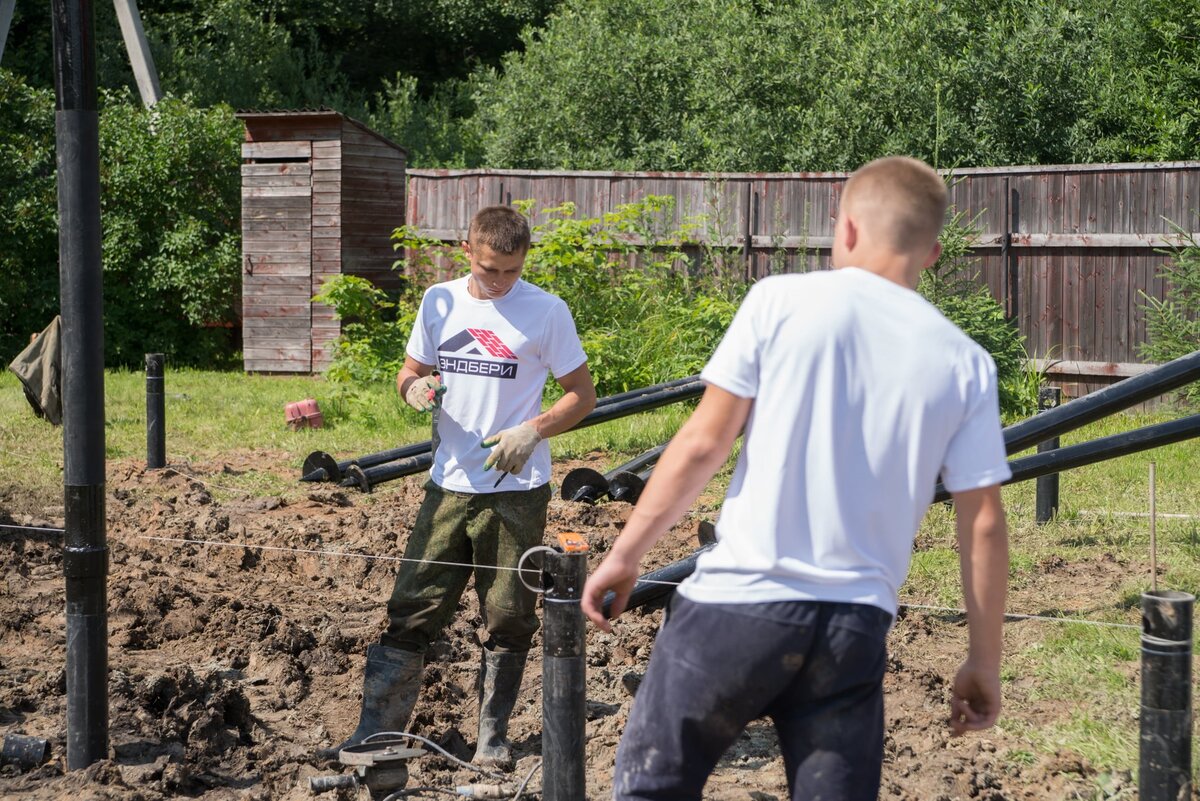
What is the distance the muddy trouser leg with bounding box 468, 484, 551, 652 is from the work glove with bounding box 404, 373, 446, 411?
37cm

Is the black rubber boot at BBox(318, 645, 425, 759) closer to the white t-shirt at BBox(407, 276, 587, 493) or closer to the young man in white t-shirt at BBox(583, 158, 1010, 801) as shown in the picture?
the white t-shirt at BBox(407, 276, 587, 493)

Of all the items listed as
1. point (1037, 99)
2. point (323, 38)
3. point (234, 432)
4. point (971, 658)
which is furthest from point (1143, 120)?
point (323, 38)

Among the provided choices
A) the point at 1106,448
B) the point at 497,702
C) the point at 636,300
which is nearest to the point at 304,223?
the point at 636,300

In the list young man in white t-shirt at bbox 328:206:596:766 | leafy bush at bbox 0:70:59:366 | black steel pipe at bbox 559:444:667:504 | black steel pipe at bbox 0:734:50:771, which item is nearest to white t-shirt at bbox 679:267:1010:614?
young man in white t-shirt at bbox 328:206:596:766

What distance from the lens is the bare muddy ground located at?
412 centimetres

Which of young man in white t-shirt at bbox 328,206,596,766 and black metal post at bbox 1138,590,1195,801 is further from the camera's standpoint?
young man in white t-shirt at bbox 328,206,596,766

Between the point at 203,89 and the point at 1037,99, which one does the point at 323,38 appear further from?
the point at 1037,99

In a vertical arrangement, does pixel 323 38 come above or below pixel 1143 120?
above

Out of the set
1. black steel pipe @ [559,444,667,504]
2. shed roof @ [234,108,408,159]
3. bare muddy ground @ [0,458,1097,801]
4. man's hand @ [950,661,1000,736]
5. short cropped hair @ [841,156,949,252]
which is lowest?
bare muddy ground @ [0,458,1097,801]

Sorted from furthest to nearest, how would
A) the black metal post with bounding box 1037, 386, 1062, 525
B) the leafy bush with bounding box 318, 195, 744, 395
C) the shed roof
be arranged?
the shed roof < the leafy bush with bounding box 318, 195, 744, 395 < the black metal post with bounding box 1037, 386, 1062, 525

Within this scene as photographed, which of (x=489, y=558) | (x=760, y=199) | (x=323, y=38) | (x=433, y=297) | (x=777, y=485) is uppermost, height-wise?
(x=323, y=38)

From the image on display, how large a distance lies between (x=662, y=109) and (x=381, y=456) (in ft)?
50.2

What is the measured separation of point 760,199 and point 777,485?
462 inches

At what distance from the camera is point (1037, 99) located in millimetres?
18562
